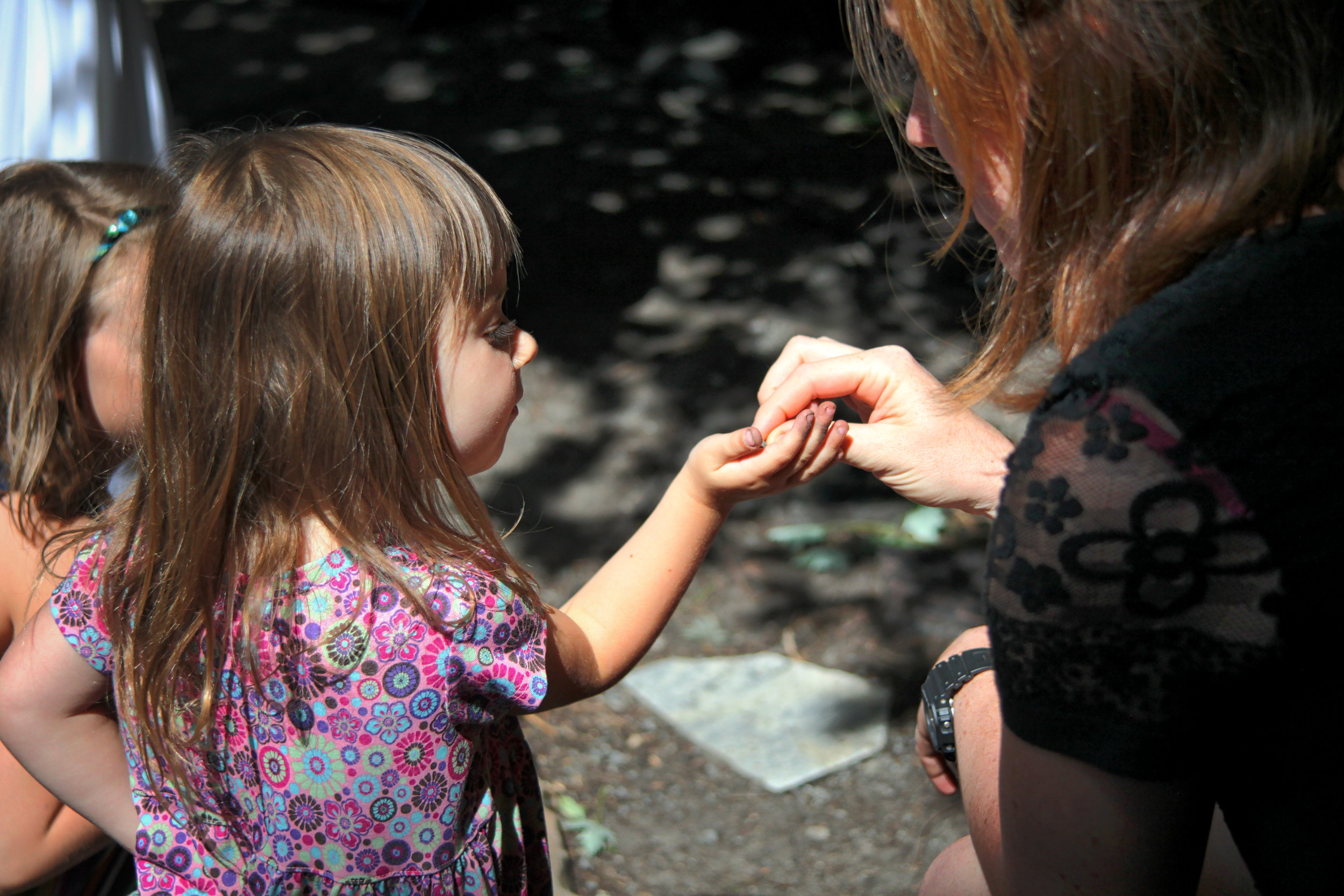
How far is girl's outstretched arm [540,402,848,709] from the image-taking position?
165cm

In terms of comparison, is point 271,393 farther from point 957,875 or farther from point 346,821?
point 957,875

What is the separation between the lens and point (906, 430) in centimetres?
176

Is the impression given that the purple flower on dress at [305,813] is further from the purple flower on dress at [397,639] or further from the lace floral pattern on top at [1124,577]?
the lace floral pattern on top at [1124,577]

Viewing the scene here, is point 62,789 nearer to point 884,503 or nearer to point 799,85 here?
point 884,503

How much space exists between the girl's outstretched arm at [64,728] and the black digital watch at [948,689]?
1.22 meters

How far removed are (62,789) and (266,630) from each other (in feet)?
1.55

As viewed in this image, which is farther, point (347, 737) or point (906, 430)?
point (906, 430)

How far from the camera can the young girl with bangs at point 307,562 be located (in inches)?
55.1

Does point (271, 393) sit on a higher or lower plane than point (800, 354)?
higher

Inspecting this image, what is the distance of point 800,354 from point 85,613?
3.95ft

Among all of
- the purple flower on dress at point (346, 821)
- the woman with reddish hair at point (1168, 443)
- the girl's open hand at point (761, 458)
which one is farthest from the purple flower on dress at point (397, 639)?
the woman with reddish hair at point (1168, 443)

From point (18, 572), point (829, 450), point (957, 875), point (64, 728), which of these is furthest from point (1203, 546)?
point (18, 572)

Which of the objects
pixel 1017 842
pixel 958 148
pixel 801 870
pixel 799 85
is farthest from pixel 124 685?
pixel 799 85

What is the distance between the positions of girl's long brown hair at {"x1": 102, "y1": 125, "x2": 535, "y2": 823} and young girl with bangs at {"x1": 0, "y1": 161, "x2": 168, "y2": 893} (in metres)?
0.39
